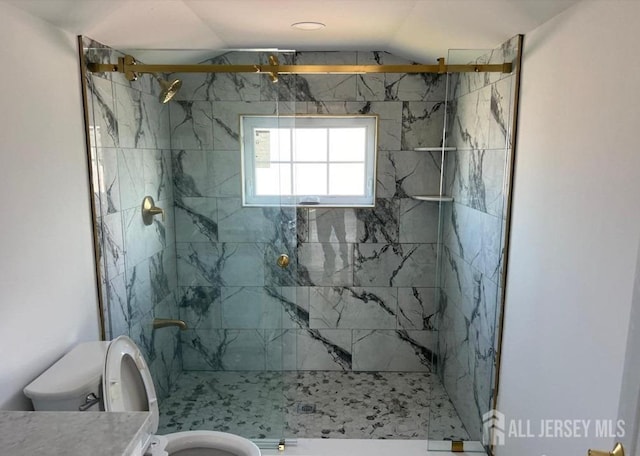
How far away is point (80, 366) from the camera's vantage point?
1.67 meters

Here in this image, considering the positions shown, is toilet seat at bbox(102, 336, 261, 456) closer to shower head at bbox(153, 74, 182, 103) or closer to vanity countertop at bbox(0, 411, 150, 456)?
vanity countertop at bbox(0, 411, 150, 456)

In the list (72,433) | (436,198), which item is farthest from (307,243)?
(72,433)

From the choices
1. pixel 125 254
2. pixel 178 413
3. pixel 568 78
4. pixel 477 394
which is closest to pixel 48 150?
pixel 125 254

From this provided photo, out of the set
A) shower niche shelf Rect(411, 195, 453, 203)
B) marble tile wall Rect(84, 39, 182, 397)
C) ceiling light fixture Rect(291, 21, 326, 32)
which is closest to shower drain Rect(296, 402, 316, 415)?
marble tile wall Rect(84, 39, 182, 397)

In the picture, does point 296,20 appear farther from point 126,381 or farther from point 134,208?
point 126,381

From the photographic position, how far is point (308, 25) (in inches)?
92.4

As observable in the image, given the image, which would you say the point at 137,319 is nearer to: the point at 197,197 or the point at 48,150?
the point at 197,197

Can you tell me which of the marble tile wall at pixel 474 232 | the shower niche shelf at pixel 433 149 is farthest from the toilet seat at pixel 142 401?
the shower niche shelf at pixel 433 149

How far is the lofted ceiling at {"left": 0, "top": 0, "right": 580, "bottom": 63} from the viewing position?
175cm

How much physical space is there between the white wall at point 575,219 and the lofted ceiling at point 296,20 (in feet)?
0.78

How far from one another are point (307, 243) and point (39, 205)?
1.87 meters

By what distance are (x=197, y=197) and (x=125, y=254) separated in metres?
0.63

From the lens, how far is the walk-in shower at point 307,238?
2.29 m

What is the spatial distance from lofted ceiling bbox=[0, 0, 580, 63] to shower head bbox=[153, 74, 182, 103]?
0.20m
